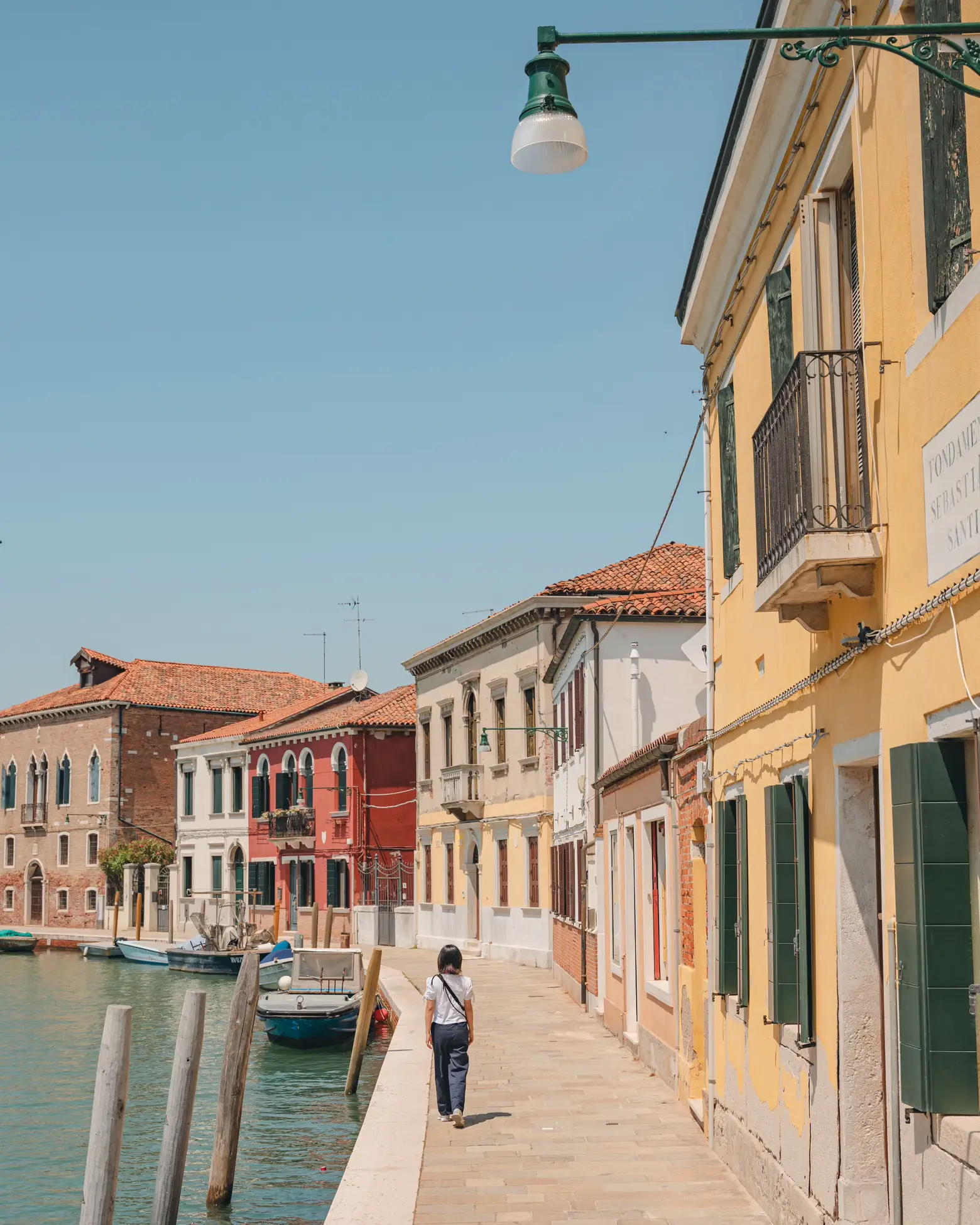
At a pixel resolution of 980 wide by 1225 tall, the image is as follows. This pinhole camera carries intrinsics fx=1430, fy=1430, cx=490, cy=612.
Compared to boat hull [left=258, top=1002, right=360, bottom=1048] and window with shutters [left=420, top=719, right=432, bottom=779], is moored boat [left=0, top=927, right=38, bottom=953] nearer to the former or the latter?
window with shutters [left=420, top=719, right=432, bottom=779]

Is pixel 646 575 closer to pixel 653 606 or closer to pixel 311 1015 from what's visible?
pixel 653 606

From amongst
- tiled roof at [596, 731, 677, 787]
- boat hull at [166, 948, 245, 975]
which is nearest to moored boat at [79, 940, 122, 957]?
boat hull at [166, 948, 245, 975]

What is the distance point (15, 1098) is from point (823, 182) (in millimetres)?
17471

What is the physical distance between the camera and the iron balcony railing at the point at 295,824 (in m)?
44.2

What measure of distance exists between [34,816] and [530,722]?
1336 inches

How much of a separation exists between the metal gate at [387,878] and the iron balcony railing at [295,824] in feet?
9.09

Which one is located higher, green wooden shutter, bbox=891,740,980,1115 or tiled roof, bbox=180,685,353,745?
tiled roof, bbox=180,685,353,745

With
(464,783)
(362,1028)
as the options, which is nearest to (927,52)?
(362,1028)

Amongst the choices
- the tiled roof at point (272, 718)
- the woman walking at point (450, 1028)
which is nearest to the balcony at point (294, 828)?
the tiled roof at point (272, 718)

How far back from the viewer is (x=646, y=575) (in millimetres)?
28344

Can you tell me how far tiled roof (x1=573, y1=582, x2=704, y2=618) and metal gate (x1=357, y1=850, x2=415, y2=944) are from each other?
19.7m

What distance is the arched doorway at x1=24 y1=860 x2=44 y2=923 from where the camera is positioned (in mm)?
58031

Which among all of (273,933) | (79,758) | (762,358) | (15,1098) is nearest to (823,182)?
(762,358)

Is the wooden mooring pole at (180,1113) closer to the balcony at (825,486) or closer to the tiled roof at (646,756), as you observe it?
the tiled roof at (646,756)
